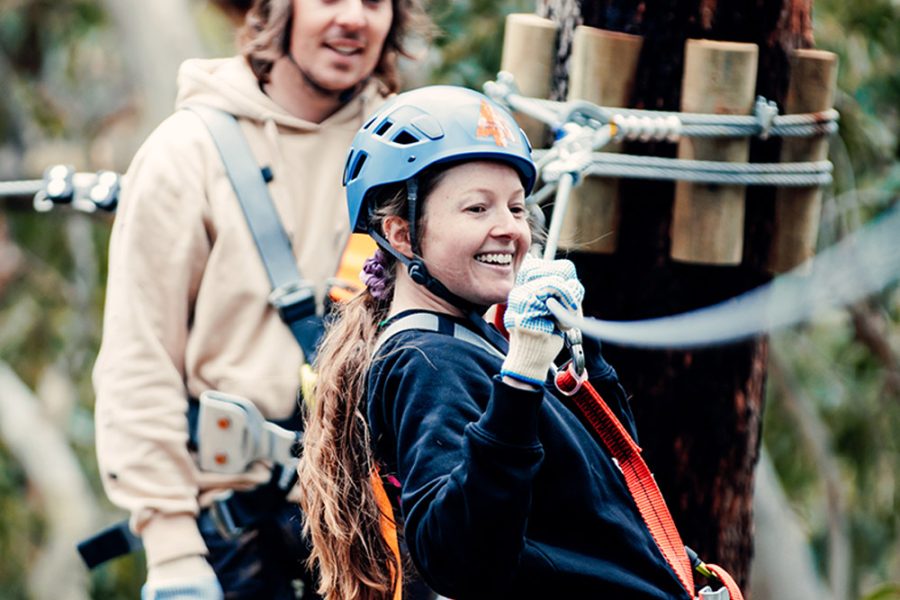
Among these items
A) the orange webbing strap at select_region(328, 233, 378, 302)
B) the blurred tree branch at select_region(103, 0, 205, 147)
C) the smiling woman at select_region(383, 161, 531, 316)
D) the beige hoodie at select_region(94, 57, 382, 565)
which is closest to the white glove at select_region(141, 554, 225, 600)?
the beige hoodie at select_region(94, 57, 382, 565)

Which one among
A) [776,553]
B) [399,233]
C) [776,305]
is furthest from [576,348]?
[776,553]

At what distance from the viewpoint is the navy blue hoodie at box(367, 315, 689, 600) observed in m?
2.00

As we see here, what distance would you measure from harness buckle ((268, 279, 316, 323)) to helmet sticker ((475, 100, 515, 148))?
1.17m

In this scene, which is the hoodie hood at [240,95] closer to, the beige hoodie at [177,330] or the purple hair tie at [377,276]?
the beige hoodie at [177,330]

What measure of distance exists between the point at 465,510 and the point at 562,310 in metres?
0.32

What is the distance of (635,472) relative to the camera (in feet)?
7.86

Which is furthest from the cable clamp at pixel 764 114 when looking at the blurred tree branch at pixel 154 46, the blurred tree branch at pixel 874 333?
the blurred tree branch at pixel 154 46

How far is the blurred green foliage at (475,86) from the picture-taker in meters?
6.67

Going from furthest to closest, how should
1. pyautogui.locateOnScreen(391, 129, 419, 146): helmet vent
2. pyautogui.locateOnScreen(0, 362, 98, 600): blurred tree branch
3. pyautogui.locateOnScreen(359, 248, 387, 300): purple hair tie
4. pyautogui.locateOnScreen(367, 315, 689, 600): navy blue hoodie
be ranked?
pyautogui.locateOnScreen(0, 362, 98, 600): blurred tree branch, pyautogui.locateOnScreen(359, 248, 387, 300): purple hair tie, pyautogui.locateOnScreen(391, 129, 419, 146): helmet vent, pyautogui.locateOnScreen(367, 315, 689, 600): navy blue hoodie

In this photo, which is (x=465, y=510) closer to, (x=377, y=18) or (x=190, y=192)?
(x=190, y=192)

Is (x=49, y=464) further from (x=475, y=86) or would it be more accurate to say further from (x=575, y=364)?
(x=575, y=364)

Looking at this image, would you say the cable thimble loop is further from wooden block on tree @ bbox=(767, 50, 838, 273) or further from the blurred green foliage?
the blurred green foliage

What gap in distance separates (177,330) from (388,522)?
1266 millimetres

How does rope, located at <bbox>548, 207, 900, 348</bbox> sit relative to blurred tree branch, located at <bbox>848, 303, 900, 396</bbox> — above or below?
above
